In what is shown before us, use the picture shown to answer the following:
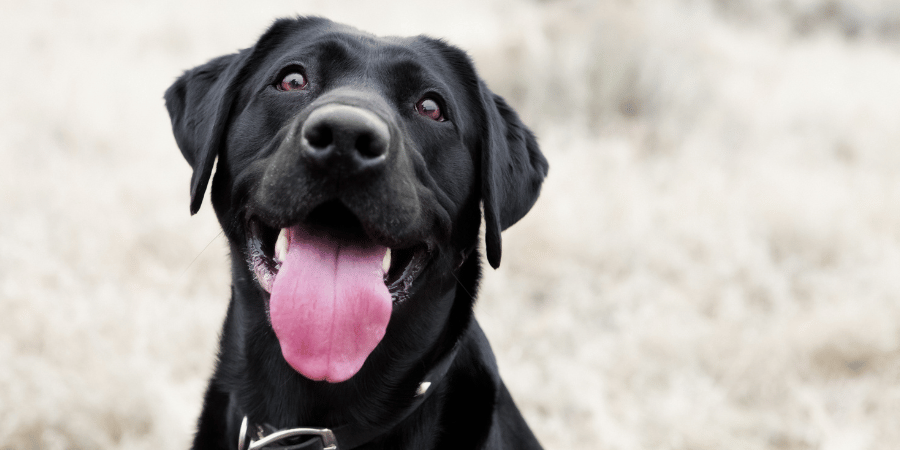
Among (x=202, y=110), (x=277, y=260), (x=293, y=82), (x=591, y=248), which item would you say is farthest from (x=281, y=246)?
(x=591, y=248)

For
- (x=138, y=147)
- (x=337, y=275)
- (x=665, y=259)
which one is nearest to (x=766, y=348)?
(x=665, y=259)

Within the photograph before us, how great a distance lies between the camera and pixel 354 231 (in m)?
1.83

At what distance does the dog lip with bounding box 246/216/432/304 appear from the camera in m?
1.88

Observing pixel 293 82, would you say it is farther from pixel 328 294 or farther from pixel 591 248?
pixel 591 248

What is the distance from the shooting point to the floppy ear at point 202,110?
6.60 feet

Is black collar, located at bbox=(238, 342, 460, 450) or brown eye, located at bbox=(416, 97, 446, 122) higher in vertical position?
brown eye, located at bbox=(416, 97, 446, 122)

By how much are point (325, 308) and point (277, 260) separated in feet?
0.91

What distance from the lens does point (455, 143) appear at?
2.10 metres

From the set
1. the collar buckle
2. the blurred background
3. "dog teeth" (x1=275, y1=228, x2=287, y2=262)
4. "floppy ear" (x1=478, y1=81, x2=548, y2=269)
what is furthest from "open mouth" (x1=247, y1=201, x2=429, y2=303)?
the blurred background

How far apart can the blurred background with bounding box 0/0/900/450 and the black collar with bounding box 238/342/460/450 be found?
1045 mm

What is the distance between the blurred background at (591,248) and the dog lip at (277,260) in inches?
52.7

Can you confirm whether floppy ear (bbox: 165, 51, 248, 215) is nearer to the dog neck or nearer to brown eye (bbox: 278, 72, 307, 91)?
brown eye (bbox: 278, 72, 307, 91)

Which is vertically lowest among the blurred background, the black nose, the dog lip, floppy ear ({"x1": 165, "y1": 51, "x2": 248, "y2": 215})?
the blurred background

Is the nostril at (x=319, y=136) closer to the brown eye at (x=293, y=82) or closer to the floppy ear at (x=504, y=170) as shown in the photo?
the brown eye at (x=293, y=82)
